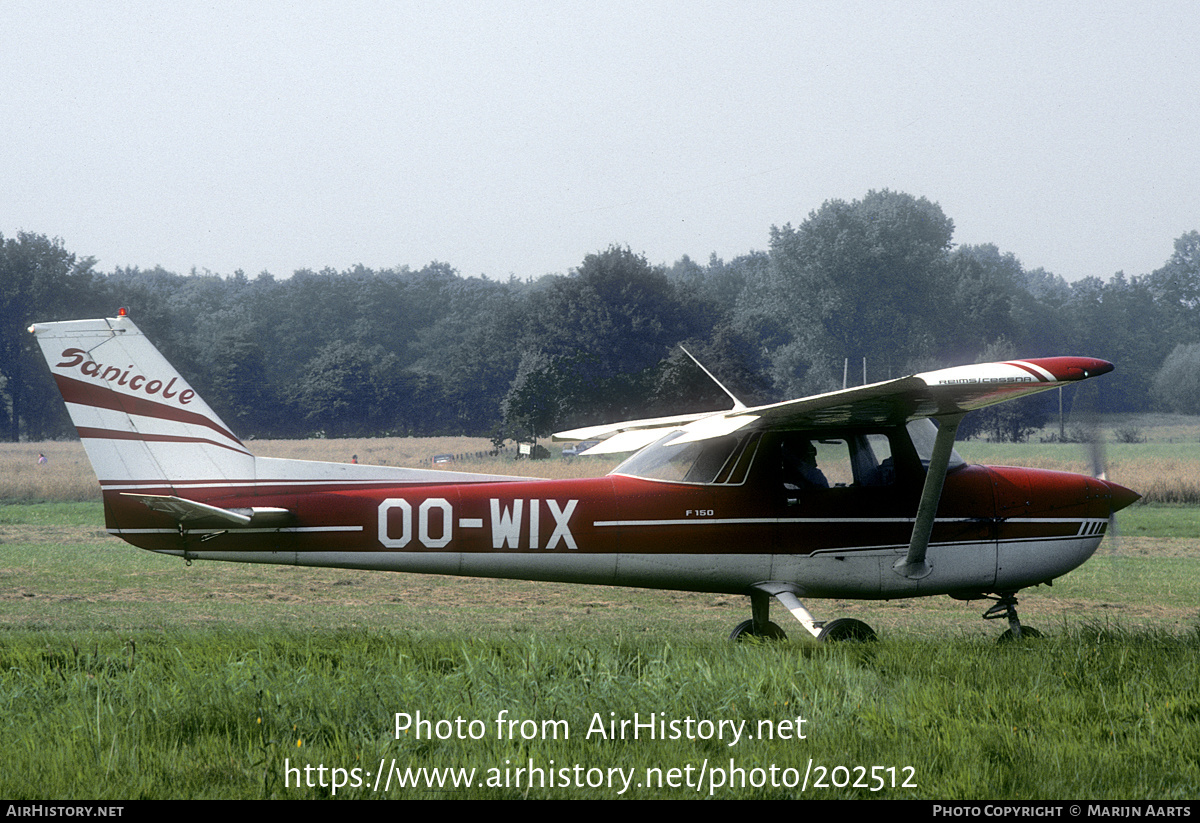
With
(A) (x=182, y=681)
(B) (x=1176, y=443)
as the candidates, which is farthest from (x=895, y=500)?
(B) (x=1176, y=443)

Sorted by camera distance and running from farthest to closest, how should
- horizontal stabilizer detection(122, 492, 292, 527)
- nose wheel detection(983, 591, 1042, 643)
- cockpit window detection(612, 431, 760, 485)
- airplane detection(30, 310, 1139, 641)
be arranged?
cockpit window detection(612, 431, 760, 485) → airplane detection(30, 310, 1139, 641) → nose wheel detection(983, 591, 1042, 643) → horizontal stabilizer detection(122, 492, 292, 527)

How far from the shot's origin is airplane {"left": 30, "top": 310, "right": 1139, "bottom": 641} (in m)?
Answer: 7.94

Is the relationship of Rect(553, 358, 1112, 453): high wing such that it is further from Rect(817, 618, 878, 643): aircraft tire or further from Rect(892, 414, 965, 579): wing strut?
Rect(817, 618, 878, 643): aircraft tire

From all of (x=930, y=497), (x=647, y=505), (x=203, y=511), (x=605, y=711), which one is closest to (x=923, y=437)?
(x=930, y=497)

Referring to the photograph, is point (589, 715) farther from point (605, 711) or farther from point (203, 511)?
point (203, 511)

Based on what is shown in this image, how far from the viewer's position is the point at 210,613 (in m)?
11.2

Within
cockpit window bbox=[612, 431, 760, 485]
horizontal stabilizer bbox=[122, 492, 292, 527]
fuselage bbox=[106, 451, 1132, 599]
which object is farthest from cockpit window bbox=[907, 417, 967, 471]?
horizontal stabilizer bbox=[122, 492, 292, 527]

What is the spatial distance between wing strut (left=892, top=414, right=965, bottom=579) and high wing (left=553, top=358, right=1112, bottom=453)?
0.13 m

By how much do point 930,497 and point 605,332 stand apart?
62.9 meters

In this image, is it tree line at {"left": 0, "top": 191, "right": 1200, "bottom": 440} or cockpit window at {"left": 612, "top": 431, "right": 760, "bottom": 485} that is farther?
tree line at {"left": 0, "top": 191, "right": 1200, "bottom": 440}

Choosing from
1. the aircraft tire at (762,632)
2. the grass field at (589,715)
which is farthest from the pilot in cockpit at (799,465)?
the grass field at (589,715)

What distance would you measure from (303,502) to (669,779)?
452 centimetres

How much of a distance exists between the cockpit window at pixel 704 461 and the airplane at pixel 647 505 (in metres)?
0.01

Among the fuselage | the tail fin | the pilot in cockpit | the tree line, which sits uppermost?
the tree line
